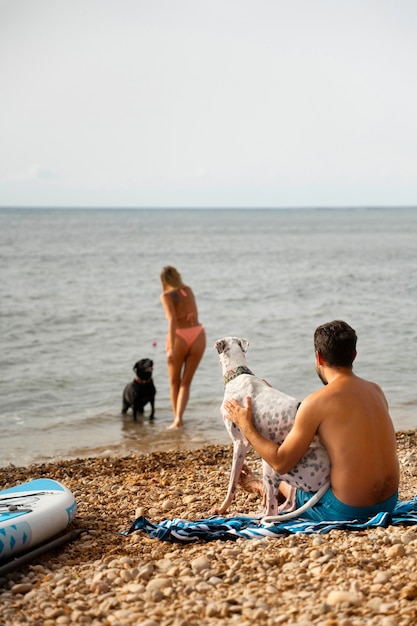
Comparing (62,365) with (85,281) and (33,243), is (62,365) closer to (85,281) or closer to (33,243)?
(85,281)

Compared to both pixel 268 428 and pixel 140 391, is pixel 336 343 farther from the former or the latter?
pixel 140 391

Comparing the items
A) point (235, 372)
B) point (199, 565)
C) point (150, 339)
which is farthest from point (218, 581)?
point (150, 339)

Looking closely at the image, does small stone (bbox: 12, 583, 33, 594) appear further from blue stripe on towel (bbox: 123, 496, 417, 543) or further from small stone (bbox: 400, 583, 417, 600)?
small stone (bbox: 400, 583, 417, 600)

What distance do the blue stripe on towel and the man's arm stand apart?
14.9 inches

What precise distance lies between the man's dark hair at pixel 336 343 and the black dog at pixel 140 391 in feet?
19.3

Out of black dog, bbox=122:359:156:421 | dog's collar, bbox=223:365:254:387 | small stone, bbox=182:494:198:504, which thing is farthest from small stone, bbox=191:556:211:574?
black dog, bbox=122:359:156:421

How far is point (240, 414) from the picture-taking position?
16.3 ft

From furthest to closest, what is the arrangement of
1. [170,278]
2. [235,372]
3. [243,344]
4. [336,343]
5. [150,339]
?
[150,339], [170,278], [243,344], [235,372], [336,343]

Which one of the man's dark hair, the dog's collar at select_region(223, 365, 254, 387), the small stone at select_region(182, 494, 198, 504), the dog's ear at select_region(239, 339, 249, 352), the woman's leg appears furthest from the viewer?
the woman's leg

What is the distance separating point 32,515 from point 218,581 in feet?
5.03

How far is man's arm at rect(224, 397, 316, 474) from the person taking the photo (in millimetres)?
4512

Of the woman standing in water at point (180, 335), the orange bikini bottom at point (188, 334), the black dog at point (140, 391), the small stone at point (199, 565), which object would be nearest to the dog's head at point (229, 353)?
the small stone at point (199, 565)

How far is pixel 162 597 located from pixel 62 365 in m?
9.99

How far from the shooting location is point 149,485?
6.81 metres
